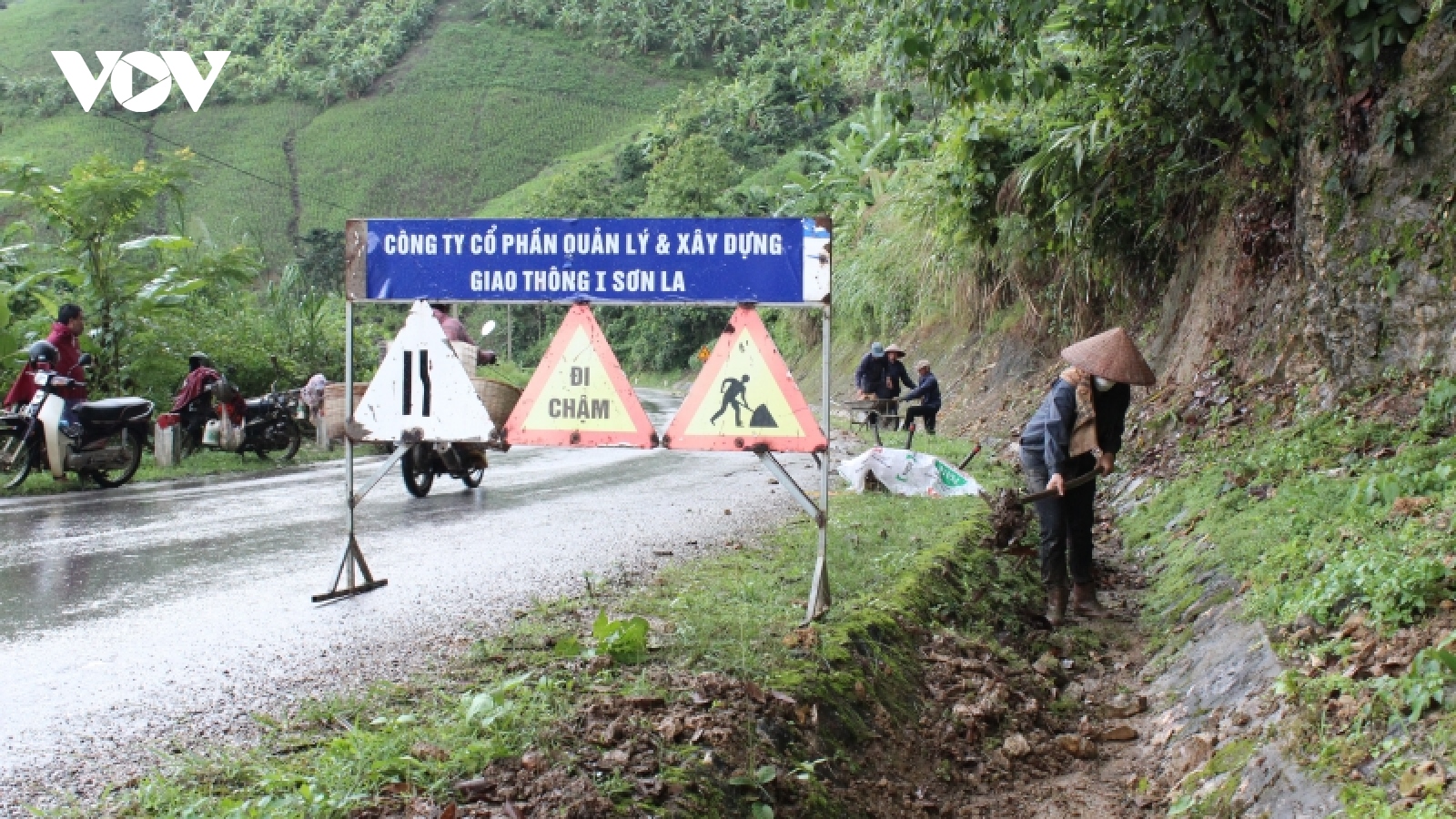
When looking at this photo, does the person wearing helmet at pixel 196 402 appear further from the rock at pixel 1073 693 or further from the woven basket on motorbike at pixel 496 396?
the rock at pixel 1073 693

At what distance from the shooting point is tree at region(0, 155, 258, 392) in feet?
50.0

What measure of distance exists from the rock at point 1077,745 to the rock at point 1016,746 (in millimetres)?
233

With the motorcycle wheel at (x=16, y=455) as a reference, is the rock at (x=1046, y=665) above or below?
below

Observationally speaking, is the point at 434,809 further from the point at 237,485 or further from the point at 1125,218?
the point at 1125,218

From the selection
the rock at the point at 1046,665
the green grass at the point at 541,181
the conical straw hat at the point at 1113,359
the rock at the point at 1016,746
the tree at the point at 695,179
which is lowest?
the rock at the point at 1016,746

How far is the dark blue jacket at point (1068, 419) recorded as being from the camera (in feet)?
23.1

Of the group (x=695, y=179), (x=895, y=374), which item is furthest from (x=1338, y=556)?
(x=695, y=179)

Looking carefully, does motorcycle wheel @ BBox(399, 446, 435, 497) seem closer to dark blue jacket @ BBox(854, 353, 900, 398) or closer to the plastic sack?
the plastic sack

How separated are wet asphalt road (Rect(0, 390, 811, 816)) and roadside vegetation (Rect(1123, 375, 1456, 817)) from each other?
3253 mm

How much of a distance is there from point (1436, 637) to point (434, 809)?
353 centimetres

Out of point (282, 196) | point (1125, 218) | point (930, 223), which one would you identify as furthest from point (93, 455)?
point (282, 196)

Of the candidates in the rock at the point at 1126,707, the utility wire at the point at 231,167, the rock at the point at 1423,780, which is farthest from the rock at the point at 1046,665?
the utility wire at the point at 231,167

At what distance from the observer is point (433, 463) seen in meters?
11.6

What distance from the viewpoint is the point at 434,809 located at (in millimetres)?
3320
